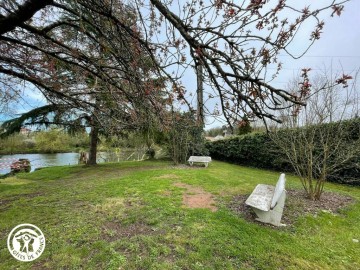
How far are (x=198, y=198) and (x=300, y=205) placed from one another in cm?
245

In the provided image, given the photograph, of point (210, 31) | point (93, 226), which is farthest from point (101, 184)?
point (210, 31)

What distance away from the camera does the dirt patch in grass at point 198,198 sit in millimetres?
5360

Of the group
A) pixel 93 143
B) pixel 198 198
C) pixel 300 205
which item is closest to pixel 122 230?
pixel 198 198

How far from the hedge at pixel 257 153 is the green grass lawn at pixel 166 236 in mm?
4398

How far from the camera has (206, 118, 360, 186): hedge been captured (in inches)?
381

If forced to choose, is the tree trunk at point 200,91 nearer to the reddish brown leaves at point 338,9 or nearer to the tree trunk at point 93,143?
the reddish brown leaves at point 338,9

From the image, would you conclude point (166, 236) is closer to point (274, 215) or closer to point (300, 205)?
point (274, 215)

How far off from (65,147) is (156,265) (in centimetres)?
2695

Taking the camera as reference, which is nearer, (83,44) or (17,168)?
(83,44)

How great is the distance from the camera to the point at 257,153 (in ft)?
44.6

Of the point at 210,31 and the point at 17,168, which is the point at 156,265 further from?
the point at 17,168

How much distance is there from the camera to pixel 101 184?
7.71 m

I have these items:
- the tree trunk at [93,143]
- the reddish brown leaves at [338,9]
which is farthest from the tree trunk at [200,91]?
the tree trunk at [93,143]

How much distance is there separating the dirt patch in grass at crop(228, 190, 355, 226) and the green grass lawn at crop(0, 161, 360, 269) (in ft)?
0.56
